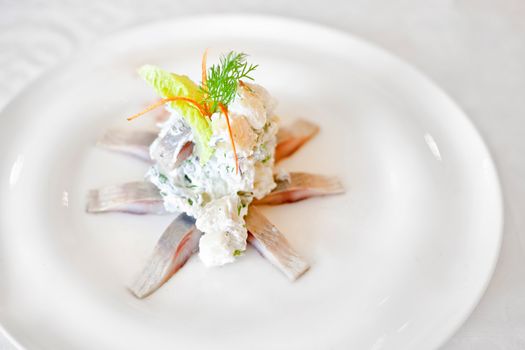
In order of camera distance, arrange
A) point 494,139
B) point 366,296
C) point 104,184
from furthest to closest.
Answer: point 494,139 < point 104,184 < point 366,296

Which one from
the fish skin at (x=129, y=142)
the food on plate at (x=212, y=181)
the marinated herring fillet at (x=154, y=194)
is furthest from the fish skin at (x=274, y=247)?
the fish skin at (x=129, y=142)

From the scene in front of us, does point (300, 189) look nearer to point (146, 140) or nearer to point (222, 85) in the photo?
point (222, 85)

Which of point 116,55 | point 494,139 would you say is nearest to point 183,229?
point 116,55

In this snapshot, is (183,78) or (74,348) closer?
(74,348)

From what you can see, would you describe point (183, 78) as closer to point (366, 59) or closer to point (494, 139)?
point (366, 59)

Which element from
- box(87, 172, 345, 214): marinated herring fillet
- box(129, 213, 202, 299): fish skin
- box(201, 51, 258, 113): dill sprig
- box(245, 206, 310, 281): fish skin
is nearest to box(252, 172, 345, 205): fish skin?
box(87, 172, 345, 214): marinated herring fillet
